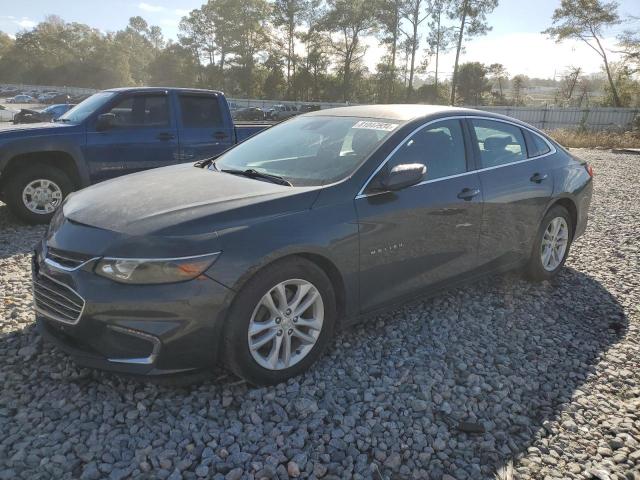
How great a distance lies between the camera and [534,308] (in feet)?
13.7

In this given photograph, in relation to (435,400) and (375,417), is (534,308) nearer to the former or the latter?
(435,400)

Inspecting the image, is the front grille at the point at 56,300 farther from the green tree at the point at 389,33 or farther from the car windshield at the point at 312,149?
the green tree at the point at 389,33

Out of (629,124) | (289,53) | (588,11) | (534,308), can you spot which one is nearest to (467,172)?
(534,308)

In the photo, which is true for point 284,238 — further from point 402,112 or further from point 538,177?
point 538,177

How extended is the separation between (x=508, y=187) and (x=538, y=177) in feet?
1.60

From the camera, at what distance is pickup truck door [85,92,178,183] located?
6.52 meters

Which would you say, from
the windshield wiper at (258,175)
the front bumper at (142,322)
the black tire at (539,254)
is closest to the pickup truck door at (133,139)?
the windshield wiper at (258,175)

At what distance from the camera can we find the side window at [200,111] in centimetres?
722

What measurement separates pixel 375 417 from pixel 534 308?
2177mm

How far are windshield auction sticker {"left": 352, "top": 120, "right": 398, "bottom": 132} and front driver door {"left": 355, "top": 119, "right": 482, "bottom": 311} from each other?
0.17m

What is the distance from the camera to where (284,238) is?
272cm

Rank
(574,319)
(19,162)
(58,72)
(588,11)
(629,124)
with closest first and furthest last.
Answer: (574,319) < (19,162) < (629,124) < (588,11) < (58,72)

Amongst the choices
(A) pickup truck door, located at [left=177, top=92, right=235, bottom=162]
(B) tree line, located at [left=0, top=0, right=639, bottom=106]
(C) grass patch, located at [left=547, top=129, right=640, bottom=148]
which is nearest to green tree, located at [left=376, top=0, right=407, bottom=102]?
(B) tree line, located at [left=0, top=0, right=639, bottom=106]

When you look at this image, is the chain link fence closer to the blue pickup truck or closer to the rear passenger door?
the blue pickup truck
